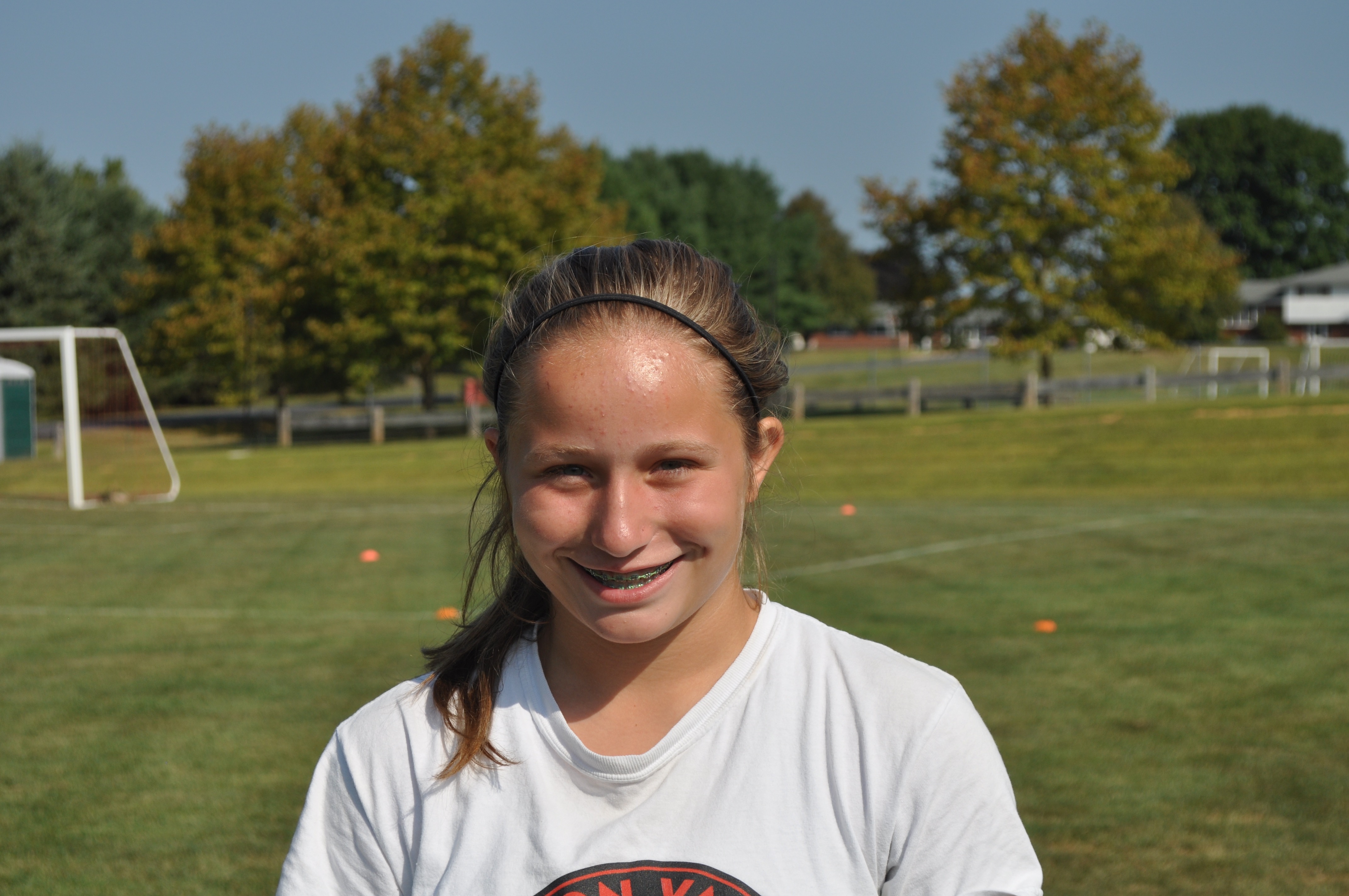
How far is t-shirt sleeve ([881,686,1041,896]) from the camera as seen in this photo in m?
1.68

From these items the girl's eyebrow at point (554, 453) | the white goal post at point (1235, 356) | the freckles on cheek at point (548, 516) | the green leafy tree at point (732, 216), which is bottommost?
the freckles on cheek at point (548, 516)

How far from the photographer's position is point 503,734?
72.7 inches

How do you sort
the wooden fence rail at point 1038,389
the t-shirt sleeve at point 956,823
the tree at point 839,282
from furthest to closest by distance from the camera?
the tree at point 839,282 < the wooden fence rail at point 1038,389 < the t-shirt sleeve at point 956,823

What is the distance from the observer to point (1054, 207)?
34.2 metres

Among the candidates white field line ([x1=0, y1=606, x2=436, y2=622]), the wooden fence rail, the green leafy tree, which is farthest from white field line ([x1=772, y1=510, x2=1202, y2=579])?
the green leafy tree

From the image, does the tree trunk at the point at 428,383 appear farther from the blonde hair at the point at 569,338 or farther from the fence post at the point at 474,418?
the blonde hair at the point at 569,338

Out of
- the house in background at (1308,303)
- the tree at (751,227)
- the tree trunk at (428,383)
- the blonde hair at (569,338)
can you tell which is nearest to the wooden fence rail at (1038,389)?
the tree trunk at (428,383)

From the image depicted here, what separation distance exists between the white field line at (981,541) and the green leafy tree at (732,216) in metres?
44.2

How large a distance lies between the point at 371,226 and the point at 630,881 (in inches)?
1403

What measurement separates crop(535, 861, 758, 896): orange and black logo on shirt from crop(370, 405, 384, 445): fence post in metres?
33.5

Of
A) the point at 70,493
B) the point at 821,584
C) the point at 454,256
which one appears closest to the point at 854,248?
the point at 454,256

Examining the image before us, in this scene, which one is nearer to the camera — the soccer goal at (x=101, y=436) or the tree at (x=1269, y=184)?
the soccer goal at (x=101, y=436)

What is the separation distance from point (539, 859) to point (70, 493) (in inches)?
794

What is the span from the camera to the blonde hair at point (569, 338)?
183 centimetres
